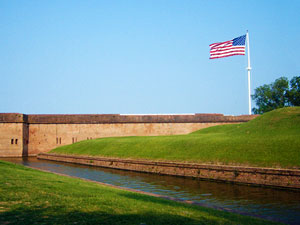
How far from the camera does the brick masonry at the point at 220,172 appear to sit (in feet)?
49.2

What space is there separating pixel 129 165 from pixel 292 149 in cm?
1221

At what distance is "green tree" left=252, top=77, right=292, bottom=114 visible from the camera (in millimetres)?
61591

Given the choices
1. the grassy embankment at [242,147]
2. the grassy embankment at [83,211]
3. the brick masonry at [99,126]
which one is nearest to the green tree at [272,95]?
the brick masonry at [99,126]

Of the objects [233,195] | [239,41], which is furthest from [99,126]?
[233,195]

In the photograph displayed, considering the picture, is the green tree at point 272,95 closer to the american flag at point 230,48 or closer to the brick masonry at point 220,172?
the american flag at point 230,48

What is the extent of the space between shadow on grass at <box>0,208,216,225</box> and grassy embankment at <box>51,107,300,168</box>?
10.5 m

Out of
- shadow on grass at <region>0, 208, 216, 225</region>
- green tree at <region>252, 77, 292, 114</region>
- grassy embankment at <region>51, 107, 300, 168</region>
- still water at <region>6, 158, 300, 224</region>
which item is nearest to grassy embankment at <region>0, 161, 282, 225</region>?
shadow on grass at <region>0, 208, 216, 225</region>

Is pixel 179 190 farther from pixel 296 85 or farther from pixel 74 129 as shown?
pixel 296 85

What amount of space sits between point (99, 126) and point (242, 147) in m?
27.9

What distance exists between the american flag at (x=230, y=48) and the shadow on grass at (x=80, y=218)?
89.9 ft

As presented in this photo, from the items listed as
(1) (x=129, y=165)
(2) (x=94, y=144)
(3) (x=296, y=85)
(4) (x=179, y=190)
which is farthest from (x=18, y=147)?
(3) (x=296, y=85)

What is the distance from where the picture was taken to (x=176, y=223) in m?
6.68

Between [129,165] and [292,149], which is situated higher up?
[292,149]

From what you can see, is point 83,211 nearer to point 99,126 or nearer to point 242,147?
point 242,147
